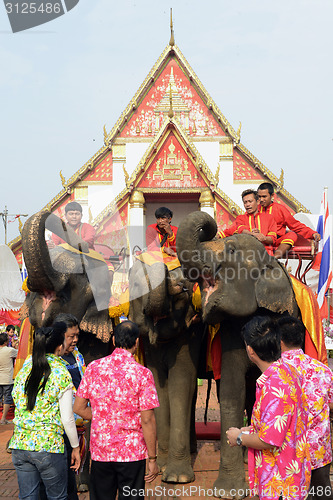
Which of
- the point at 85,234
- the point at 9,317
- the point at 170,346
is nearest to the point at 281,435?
the point at 170,346

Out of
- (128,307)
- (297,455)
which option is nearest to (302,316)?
(128,307)

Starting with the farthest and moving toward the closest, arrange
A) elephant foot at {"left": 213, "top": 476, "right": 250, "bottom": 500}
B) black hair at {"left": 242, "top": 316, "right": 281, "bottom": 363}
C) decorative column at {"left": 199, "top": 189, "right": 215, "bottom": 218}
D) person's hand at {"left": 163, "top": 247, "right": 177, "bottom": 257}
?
1. decorative column at {"left": 199, "top": 189, "right": 215, "bottom": 218}
2. person's hand at {"left": 163, "top": 247, "right": 177, "bottom": 257}
3. elephant foot at {"left": 213, "top": 476, "right": 250, "bottom": 500}
4. black hair at {"left": 242, "top": 316, "right": 281, "bottom": 363}

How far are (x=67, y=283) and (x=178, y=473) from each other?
2024 mm

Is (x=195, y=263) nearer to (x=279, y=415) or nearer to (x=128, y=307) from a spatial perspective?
(x=128, y=307)

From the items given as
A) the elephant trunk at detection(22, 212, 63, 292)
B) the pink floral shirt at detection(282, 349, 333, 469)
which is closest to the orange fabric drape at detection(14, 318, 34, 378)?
the elephant trunk at detection(22, 212, 63, 292)

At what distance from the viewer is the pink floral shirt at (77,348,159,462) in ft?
10.3

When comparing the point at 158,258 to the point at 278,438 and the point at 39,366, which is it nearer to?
the point at 39,366

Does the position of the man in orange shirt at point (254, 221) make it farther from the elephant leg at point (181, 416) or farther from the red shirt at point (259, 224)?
the elephant leg at point (181, 416)

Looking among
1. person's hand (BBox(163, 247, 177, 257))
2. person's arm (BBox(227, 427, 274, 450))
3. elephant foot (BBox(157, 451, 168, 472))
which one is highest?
person's hand (BBox(163, 247, 177, 257))

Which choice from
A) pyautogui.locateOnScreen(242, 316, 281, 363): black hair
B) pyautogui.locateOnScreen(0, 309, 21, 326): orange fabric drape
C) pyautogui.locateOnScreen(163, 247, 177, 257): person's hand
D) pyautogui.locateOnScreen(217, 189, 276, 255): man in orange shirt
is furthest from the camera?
pyautogui.locateOnScreen(0, 309, 21, 326): orange fabric drape

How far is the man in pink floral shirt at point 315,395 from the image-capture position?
3.17 metres

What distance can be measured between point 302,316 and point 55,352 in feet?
7.84

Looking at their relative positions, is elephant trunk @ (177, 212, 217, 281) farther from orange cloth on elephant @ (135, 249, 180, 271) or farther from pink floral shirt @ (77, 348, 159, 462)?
pink floral shirt @ (77, 348, 159, 462)

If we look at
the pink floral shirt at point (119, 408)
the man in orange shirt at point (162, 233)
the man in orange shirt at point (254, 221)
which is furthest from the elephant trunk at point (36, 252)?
the man in orange shirt at point (254, 221)
